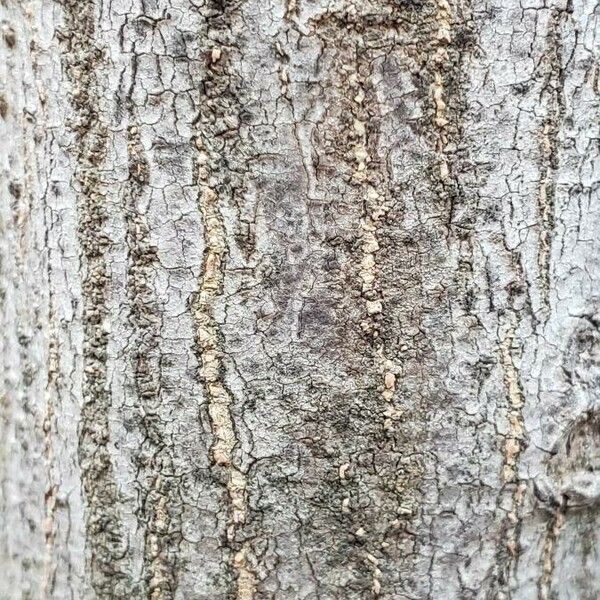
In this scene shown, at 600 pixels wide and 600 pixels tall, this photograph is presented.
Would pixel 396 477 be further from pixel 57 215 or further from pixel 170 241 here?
pixel 57 215

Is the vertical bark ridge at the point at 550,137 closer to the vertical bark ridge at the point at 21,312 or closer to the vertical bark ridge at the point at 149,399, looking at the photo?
the vertical bark ridge at the point at 149,399

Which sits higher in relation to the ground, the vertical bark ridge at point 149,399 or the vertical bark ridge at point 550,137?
the vertical bark ridge at point 550,137

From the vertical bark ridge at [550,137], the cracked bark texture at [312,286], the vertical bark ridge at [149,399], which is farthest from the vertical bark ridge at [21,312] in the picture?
the vertical bark ridge at [550,137]

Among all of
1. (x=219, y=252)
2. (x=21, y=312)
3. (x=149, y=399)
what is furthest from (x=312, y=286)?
(x=21, y=312)

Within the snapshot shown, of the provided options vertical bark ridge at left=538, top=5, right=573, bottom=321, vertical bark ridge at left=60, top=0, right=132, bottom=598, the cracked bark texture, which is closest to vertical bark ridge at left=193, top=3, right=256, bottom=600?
the cracked bark texture

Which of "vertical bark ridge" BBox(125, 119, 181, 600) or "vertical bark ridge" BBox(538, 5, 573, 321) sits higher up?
"vertical bark ridge" BBox(538, 5, 573, 321)

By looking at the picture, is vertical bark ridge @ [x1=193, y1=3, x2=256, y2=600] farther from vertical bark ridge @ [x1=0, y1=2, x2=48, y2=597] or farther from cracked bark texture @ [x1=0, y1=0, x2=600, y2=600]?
A: vertical bark ridge @ [x1=0, y1=2, x2=48, y2=597]

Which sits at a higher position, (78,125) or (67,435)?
(78,125)

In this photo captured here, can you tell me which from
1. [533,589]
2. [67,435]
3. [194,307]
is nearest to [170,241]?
[194,307]
